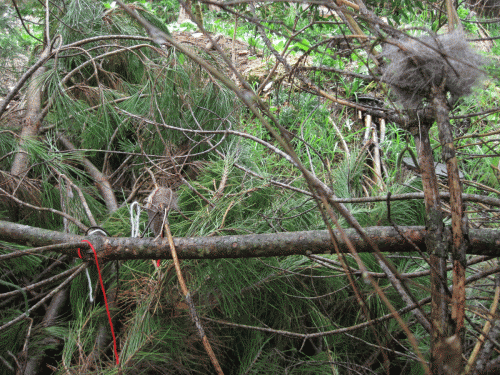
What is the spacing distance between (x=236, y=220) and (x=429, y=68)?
2.33 feet

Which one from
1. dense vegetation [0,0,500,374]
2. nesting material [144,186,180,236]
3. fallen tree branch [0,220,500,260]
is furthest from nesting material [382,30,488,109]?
nesting material [144,186,180,236]

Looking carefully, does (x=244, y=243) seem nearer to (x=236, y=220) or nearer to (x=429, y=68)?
(x=236, y=220)

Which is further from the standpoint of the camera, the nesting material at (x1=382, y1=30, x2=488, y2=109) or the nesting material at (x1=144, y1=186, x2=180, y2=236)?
the nesting material at (x1=144, y1=186, x2=180, y2=236)

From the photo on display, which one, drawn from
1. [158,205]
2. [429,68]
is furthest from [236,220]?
[429,68]

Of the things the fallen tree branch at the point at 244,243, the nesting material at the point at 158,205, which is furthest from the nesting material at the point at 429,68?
the nesting material at the point at 158,205

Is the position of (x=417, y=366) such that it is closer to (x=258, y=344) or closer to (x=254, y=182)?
(x=258, y=344)

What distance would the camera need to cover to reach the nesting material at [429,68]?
1.97 feet

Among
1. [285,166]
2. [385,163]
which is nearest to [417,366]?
[285,166]

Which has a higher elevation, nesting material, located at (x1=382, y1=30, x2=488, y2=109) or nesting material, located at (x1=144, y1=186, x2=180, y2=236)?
nesting material, located at (x1=382, y1=30, x2=488, y2=109)

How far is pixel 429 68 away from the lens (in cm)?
60

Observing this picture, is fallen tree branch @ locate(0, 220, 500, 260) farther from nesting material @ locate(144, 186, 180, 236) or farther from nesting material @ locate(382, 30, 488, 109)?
nesting material @ locate(382, 30, 488, 109)

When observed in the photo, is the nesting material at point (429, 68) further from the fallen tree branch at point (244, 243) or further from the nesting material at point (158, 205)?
the nesting material at point (158, 205)

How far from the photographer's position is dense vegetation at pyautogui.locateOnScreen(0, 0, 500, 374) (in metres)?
0.64

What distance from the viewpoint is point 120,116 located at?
5.23ft
